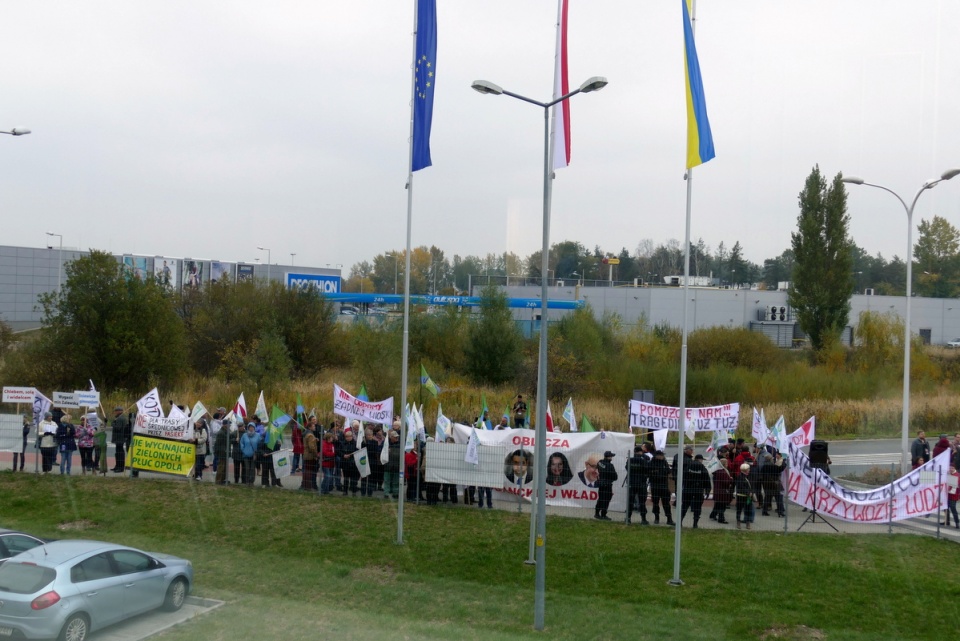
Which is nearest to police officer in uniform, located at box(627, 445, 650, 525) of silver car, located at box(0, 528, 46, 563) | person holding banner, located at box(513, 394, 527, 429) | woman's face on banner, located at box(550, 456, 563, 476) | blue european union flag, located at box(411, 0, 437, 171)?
woman's face on banner, located at box(550, 456, 563, 476)

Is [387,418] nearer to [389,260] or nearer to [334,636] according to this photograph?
[334,636]

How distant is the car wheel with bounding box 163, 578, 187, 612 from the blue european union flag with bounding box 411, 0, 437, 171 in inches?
322

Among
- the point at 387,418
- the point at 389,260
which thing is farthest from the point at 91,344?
the point at 389,260

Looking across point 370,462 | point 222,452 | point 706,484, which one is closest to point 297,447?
point 222,452

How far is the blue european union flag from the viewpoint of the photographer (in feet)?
50.9

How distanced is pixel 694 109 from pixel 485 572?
28.2 ft

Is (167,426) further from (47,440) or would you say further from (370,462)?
(370,462)

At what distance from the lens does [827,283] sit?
170 feet

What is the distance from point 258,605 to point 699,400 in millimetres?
32490

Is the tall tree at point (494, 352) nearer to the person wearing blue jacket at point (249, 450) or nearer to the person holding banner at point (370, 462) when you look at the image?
the person wearing blue jacket at point (249, 450)

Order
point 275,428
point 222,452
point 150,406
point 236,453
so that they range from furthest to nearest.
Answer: point 150,406 < point 275,428 < point 236,453 < point 222,452

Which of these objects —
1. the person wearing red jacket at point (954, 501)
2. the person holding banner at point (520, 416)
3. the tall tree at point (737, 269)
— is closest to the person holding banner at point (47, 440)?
the person holding banner at point (520, 416)

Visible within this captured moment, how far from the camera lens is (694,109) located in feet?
45.2

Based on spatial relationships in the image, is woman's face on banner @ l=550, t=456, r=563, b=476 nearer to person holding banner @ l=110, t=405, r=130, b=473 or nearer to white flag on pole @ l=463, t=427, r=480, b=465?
white flag on pole @ l=463, t=427, r=480, b=465
